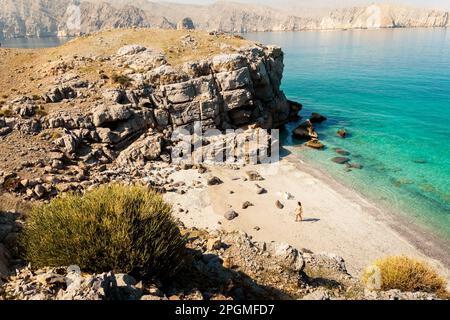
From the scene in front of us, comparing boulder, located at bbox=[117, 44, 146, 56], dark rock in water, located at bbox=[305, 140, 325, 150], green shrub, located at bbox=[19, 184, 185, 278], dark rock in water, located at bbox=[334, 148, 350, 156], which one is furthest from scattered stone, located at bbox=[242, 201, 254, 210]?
boulder, located at bbox=[117, 44, 146, 56]

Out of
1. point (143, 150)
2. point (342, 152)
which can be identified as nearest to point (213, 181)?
point (143, 150)

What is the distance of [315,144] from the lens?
4847cm

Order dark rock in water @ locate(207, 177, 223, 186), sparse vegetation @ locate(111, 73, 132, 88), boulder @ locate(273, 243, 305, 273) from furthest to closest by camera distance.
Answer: sparse vegetation @ locate(111, 73, 132, 88), dark rock in water @ locate(207, 177, 223, 186), boulder @ locate(273, 243, 305, 273)

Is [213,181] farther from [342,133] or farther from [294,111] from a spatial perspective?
[294,111]

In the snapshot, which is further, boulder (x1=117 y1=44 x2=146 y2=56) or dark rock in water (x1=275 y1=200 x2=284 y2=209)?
boulder (x1=117 y1=44 x2=146 y2=56)

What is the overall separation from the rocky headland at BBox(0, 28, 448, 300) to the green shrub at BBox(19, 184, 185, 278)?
760 mm

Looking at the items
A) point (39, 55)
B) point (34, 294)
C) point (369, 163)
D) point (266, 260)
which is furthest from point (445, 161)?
point (39, 55)

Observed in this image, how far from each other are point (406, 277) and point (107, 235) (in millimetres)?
15309

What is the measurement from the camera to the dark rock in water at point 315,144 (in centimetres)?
4816

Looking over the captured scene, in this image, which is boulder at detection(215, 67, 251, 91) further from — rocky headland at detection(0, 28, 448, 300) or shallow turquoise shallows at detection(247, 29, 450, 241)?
shallow turquoise shallows at detection(247, 29, 450, 241)

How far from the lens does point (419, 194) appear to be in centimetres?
3509

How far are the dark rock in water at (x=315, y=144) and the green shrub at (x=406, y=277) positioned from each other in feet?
102

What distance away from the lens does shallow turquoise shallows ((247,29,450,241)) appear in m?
35.3

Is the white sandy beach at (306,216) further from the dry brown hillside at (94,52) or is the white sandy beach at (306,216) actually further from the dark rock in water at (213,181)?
the dry brown hillside at (94,52)
